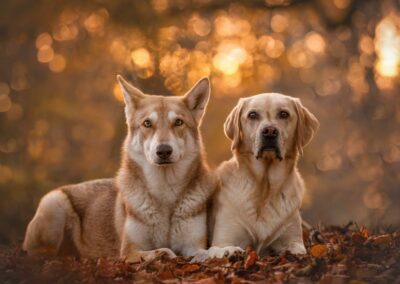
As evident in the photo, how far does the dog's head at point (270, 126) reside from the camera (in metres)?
6.23

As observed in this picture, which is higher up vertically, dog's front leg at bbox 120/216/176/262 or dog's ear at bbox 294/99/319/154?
dog's ear at bbox 294/99/319/154

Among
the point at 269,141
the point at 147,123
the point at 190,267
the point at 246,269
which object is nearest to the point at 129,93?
the point at 147,123

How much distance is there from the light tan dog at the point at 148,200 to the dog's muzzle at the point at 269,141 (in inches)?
34.3

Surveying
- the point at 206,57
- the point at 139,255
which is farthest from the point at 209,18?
the point at 139,255

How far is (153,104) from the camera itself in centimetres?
680

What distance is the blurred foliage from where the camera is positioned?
44.2 feet

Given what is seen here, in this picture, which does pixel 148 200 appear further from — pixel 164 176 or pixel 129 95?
pixel 129 95

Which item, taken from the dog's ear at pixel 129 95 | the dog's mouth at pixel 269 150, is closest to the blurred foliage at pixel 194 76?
the dog's ear at pixel 129 95

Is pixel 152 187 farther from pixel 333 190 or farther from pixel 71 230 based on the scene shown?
pixel 333 190

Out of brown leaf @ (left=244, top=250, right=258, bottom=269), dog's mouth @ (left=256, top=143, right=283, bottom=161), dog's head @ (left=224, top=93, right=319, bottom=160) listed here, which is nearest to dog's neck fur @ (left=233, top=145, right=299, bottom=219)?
dog's head @ (left=224, top=93, right=319, bottom=160)

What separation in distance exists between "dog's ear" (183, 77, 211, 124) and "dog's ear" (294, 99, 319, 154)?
→ 1.07 m

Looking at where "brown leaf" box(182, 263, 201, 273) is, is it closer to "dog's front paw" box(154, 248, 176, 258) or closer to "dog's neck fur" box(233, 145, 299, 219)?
"dog's front paw" box(154, 248, 176, 258)

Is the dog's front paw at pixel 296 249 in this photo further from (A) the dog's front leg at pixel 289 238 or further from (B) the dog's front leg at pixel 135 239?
(B) the dog's front leg at pixel 135 239

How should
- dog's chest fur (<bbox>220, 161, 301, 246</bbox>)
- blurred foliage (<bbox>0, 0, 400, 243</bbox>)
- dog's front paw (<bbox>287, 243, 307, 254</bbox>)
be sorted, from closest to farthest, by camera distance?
dog's front paw (<bbox>287, 243, 307, 254</bbox>)
dog's chest fur (<bbox>220, 161, 301, 246</bbox>)
blurred foliage (<bbox>0, 0, 400, 243</bbox>)
